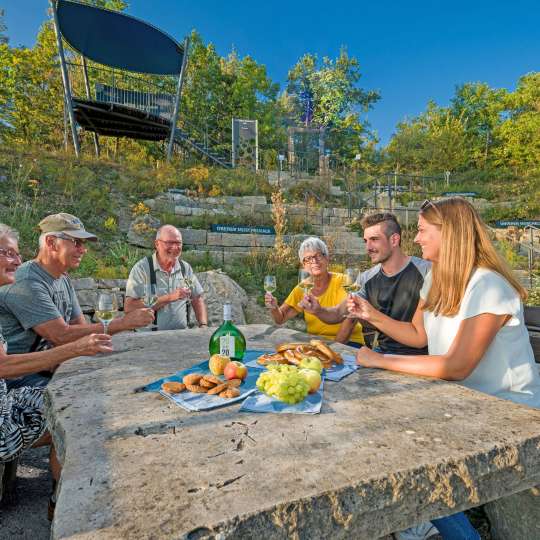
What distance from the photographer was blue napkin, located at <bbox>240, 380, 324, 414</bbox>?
1.30 m

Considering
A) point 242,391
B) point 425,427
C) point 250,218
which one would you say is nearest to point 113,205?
point 250,218

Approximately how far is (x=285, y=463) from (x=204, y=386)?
589 mm

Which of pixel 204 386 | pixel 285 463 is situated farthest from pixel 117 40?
pixel 285 463

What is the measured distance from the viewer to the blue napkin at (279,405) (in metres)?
1.30

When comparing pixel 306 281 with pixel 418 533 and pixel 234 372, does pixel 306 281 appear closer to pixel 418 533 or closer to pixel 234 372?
pixel 234 372

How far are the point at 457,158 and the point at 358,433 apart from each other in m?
23.2

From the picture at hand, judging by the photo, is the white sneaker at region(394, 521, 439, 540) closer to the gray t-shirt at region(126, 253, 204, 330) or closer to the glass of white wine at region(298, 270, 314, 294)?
the glass of white wine at region(298, 270, 314, 294)

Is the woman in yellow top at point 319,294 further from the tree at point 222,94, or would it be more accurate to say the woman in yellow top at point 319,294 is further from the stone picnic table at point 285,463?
the tree at point 222,94

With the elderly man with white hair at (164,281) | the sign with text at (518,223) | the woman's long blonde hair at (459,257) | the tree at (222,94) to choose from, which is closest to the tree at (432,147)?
the tree at (222,94)

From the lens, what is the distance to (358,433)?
116 cm

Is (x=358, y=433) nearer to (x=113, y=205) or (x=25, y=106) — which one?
(x=113, y=205)

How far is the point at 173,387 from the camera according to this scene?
149 centimetres

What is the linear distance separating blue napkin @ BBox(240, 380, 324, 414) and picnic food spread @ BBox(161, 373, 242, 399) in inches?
3.4

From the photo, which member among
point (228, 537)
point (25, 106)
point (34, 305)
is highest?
point (25, 106)
